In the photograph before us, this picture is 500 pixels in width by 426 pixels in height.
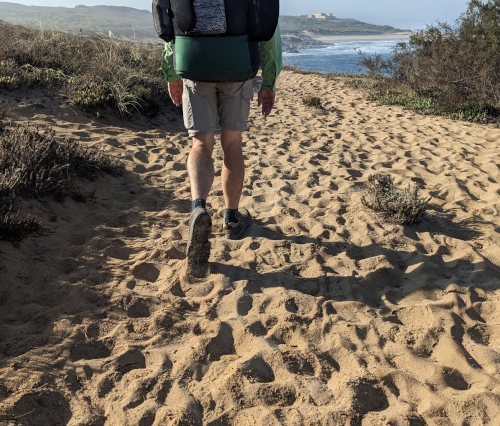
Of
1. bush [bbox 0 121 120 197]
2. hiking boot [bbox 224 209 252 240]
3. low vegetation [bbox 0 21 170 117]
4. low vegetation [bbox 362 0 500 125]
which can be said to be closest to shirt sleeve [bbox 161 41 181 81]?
hiking boot [bbox 224 209 252 240]

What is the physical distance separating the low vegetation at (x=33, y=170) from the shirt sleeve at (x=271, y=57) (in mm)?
1998

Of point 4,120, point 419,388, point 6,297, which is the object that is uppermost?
point 4,120

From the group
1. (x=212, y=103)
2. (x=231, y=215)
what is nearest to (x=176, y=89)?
(x=212, y=103)

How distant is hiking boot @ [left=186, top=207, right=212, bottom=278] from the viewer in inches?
96.0

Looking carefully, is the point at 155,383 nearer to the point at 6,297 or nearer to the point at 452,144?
the point at 6,297

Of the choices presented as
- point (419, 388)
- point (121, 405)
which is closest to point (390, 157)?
point (419, 388)

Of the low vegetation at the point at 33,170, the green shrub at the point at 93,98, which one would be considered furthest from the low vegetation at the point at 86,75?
the low vegetation at the point at 33,170

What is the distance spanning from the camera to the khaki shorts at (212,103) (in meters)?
2.52

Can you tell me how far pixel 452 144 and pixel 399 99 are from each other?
3790 mm

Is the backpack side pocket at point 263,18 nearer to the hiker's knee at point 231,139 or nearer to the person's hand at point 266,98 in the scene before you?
the person's hand at point 266,98

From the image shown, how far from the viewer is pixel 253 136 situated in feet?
21.0

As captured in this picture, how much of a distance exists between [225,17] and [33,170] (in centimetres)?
232

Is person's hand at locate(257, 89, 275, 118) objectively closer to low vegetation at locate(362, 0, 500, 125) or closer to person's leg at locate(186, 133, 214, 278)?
person's leg at locate(186, 133, 214, 278)

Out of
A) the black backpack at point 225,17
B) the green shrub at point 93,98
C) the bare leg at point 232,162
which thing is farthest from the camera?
the green shrub at point 93,98
